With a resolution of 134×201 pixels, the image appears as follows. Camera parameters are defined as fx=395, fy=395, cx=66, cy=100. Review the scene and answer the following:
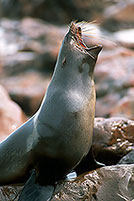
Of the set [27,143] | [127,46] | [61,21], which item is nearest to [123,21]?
[61,21]

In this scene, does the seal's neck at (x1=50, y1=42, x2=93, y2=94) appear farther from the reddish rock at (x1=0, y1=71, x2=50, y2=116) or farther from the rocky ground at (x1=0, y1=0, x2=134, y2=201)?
the reddish rock at (x1=0, y1=71, x2=50, y2=116)

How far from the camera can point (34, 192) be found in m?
3.54

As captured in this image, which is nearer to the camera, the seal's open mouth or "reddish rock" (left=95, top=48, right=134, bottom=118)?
the seal's open mouth

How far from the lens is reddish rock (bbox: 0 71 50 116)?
12.1 metres

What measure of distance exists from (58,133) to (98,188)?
633mm

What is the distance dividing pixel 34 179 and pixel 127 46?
13.2m

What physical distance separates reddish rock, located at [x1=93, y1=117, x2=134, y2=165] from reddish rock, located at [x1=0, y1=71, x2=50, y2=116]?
281 inches

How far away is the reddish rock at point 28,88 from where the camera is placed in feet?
39.6

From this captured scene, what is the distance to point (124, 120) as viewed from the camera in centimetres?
503

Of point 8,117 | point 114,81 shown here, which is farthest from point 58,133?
point 114,81

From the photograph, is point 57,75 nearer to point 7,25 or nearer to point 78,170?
point 78,170

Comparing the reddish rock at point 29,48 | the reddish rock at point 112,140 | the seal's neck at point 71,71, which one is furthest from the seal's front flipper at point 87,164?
the reddish rock at point 29,48

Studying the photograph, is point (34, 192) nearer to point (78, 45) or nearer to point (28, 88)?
point (78, 45)

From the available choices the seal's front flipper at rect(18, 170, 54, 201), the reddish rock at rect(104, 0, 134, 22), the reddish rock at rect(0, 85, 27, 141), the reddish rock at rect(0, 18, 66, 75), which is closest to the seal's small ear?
the seal's front flipper at rect(18, 170, 54, 201)
